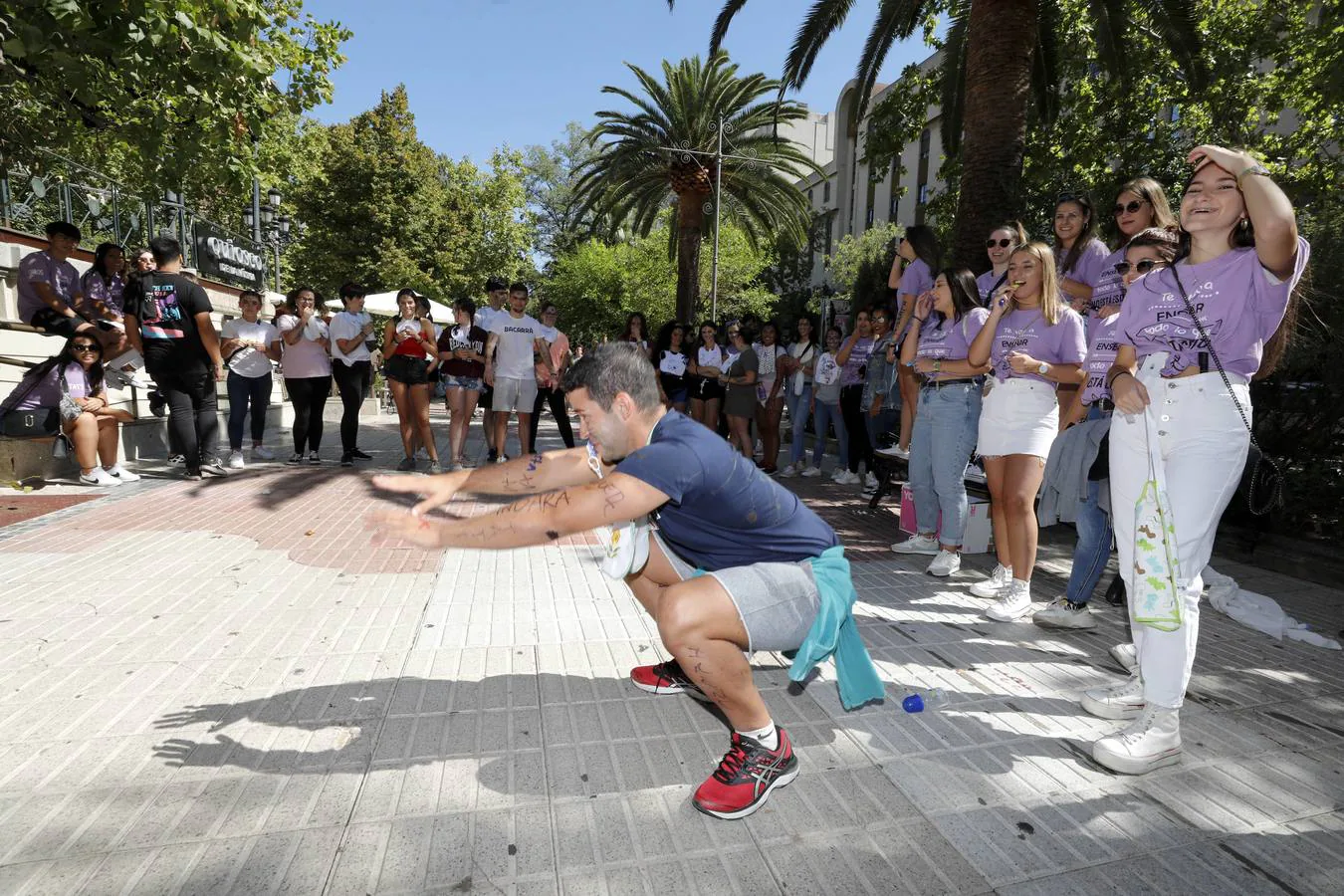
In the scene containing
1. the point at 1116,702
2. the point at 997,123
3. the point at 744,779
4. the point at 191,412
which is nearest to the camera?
the point at 744,779

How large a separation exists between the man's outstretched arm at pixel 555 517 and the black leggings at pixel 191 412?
6278 millimetres

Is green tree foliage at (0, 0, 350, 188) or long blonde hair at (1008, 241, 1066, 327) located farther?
green tree foliage at (0, 0, 350, 188)

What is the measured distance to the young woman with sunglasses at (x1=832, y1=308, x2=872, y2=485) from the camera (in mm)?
8062

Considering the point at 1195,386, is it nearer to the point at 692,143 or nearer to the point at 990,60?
the point at 990,60

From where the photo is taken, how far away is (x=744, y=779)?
87.9 inches

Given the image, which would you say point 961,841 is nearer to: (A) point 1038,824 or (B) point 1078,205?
(A) point 1038,824

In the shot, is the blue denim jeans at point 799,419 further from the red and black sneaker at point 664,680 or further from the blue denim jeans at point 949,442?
the red and black sneaker at point 664,680

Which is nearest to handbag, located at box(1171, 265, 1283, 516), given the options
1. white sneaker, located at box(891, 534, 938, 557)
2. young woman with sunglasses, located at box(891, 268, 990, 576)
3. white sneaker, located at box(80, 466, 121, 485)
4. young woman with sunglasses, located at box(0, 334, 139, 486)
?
young woman with sunglasses, located at box(891, 268, 990, 576)

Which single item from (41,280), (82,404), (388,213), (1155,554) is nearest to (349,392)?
(82,404)

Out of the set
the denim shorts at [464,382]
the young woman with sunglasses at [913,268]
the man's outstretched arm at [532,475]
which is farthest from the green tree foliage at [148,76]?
the young woman with sunglasses at [913,268]

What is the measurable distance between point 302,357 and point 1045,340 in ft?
24.2

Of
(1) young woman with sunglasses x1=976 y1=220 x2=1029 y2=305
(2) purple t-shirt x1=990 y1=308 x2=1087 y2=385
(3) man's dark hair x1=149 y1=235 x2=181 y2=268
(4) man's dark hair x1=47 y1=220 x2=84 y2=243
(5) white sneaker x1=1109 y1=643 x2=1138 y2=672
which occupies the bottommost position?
(5) white sneaker x1=1109 y1=643 x2=1138 y2=672

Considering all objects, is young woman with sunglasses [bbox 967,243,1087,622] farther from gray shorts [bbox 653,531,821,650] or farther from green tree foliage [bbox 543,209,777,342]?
green tree foliage [bbox 543,209,777,342]

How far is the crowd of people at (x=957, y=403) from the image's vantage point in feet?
7.53
